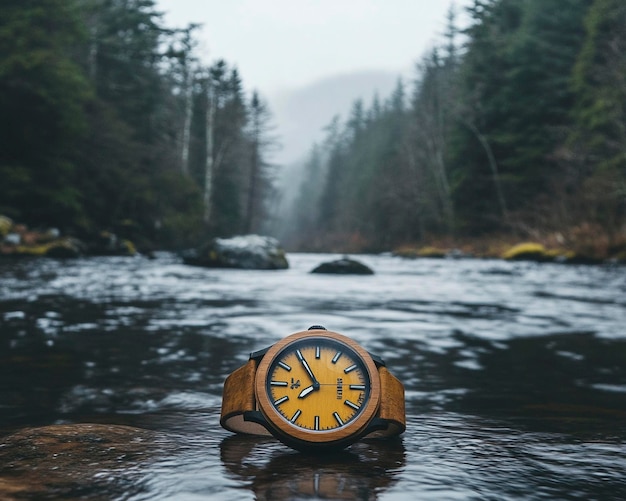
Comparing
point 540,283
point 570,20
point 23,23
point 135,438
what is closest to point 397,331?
point 135,438

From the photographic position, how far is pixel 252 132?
52.4m

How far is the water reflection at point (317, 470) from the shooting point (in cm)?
192

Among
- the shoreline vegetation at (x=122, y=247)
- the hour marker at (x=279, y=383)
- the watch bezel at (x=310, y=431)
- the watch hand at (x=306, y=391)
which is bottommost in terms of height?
the watch bezel at (x=310, y=431)

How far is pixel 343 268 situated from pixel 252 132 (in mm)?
36624

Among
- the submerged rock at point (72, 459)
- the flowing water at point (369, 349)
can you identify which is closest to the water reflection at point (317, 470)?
the flowing water at point (369, 349)

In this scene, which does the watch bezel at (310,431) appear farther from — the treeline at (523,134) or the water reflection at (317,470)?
the treeline at (523,134)

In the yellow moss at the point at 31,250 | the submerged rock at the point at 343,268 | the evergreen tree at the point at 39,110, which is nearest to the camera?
the submerged rock at the point at 343,268

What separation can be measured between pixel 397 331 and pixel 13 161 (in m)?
21.8

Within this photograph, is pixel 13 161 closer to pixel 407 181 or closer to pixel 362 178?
pixel 407 181

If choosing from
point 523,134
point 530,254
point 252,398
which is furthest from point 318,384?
point 523,134

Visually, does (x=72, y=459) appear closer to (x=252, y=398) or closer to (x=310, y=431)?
(x=252, y=398)

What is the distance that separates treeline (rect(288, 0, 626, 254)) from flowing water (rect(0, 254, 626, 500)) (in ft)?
51.5

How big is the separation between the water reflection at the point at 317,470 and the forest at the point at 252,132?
22.1 meters

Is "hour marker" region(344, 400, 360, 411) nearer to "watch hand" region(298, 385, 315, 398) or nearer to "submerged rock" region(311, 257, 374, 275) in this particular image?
"watch hand" region(298, 385, 315, 398)
